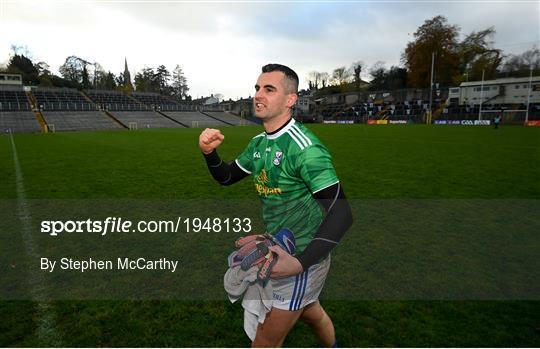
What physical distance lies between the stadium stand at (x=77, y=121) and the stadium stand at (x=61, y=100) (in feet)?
9.37

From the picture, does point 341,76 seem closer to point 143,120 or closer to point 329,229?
point 143,120

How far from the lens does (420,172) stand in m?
10.7

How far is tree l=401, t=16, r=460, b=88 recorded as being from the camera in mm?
61094

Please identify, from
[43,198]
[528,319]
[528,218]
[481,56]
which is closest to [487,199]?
[528,218]

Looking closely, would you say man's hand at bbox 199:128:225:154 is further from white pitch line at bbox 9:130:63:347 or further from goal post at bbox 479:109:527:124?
goal post at bbox 479:109:527:124

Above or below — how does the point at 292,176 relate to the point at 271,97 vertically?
below

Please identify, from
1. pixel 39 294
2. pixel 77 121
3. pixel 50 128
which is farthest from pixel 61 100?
pixel 39 294

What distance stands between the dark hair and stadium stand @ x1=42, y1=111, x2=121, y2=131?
46845 mm

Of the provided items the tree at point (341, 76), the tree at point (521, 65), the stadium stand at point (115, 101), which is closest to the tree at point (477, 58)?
the tree at point (521, 65)

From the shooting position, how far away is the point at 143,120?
173 feet

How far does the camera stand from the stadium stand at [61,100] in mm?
51503

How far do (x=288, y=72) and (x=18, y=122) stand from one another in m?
51.0

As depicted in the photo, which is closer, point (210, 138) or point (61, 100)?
point (210, 138)

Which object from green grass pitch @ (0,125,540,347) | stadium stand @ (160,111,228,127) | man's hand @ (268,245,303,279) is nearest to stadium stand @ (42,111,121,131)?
stadium stand @ (160,111,228,127)
